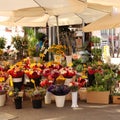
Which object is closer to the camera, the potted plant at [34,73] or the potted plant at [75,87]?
the potted plant at [75,87]

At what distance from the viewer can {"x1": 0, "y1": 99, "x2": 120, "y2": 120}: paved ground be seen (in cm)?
346

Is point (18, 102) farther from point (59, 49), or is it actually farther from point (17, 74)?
point (59, 49)

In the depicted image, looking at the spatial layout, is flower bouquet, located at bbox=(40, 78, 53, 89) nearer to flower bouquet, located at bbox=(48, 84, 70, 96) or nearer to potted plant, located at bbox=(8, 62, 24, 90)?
flower bouquet, located at bbox=(48, 84, 70, 96)

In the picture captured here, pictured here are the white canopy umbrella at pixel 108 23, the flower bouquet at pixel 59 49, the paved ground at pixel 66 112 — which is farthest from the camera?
the flower bouquet at pixel 59 49

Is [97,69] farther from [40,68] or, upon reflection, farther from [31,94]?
[31,94]

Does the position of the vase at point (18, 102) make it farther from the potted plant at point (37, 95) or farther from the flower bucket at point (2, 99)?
the flower bucket at point (2, 99)

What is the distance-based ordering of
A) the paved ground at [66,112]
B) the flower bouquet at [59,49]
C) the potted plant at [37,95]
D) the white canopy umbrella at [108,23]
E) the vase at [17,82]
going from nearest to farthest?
the paved ground at [66,112]
the potted plant at [37,95]
the vase at [17,82]
the white canopy umbrella at [108,23]
the flower bouquet at [59,49]

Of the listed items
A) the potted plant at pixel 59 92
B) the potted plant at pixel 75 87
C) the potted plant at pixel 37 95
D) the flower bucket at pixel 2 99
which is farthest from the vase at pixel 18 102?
the potted plant at pixel 75 87

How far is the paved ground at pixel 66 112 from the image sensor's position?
346cm

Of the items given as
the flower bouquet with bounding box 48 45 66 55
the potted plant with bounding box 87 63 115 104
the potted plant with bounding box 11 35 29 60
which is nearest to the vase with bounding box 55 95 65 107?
the potted plant with bounding box 87 63 115 104

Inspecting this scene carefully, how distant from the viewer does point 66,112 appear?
3707mm

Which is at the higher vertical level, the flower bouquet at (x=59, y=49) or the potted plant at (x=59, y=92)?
the flower bouquet at (x=59, y=49)

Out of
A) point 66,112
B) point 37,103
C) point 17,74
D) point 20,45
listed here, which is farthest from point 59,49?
point 66,112

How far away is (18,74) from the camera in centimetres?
417
